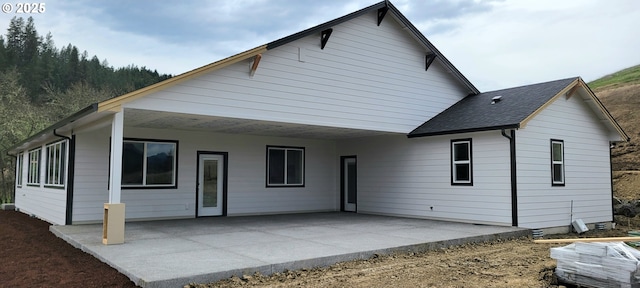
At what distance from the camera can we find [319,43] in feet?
35.7

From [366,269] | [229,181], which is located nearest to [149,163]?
[229,181]

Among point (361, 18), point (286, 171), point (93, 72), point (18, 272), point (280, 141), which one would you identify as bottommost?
point (18, 272)

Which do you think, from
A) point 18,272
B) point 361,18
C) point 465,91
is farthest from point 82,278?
point 465,91

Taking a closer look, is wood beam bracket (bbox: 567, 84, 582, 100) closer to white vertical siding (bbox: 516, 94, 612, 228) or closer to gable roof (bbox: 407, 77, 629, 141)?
gable roof (bbox: 407, 77, 629, 141)

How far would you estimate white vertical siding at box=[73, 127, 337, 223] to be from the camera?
10.9 m

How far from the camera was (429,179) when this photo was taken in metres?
12.1

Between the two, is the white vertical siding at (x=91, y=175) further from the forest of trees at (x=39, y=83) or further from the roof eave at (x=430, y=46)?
the forest of trees at (x=39, y=83)

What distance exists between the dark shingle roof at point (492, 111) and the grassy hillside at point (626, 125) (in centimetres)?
780

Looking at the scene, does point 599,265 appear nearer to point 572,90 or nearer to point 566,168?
point 566,168

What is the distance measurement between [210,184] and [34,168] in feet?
20.9

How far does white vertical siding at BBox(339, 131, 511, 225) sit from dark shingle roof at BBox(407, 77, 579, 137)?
29cm

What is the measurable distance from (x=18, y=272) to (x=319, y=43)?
739 cm

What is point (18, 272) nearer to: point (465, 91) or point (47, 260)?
point (47, 260)

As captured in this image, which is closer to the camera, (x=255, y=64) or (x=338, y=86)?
(x=255, y=64)
